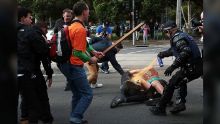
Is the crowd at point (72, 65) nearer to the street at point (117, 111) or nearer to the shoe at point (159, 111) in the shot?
the shoe at point (159, 111)

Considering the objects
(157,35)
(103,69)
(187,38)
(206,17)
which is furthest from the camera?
(157,35)

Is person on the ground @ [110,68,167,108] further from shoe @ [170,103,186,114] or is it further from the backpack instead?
the backpack

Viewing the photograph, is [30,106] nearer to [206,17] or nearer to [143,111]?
[143,111]

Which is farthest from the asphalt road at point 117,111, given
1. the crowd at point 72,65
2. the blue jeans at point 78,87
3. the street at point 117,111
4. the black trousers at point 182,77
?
the blue jeans at point 78,87

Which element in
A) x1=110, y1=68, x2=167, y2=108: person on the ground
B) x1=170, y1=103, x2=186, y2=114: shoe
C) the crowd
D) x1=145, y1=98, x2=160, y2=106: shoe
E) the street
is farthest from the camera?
x1=110, y1=68, x2=167, y2=108: person on the ground

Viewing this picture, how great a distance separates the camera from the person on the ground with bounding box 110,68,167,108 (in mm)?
7328

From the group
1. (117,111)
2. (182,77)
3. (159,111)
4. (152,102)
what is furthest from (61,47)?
(152,102)

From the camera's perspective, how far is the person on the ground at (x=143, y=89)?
7328 mm

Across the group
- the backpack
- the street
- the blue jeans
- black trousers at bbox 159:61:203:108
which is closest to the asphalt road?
the street

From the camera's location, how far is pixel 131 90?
25.0 feet

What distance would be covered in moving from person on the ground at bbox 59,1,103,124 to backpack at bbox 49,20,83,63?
0.05m

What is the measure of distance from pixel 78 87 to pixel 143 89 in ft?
7.70

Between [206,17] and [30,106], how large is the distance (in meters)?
4.33
